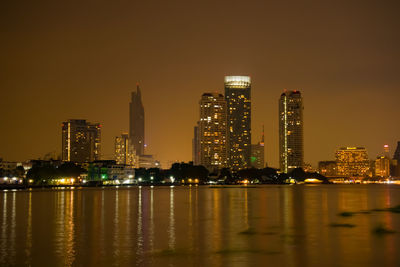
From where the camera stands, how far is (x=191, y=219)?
64625mm

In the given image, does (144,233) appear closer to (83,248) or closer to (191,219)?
(83,248)

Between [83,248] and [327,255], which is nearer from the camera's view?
[327,255]

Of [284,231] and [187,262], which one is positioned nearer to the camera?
[187,262]

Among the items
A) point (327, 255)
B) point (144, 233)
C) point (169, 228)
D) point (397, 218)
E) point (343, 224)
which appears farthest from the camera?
point (397, 218)

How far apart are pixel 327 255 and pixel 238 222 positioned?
2443cm

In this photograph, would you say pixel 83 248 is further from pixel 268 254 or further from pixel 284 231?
pixel 284 231

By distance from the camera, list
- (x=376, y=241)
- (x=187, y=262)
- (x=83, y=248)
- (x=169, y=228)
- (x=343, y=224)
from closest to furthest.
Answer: (x=187, y=262) → (x=83, y=248) → (x=376, y=241) → (x=169, y=228) → (x=343, y=224)

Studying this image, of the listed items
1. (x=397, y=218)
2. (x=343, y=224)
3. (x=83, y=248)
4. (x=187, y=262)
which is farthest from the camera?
(x=397, y=218)

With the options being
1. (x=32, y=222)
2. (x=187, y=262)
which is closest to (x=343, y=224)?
(x=187, y=262)

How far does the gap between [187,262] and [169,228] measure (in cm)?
2037

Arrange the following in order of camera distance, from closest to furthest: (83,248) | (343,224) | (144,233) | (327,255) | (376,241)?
(327,255) → (83,248) → (376,241) → (144,233) → (343,224)

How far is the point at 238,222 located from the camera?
60375 mm

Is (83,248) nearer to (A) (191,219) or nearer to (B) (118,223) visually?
(B) (118,223)

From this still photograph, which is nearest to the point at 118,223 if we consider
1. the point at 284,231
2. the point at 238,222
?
the point at 238,222
